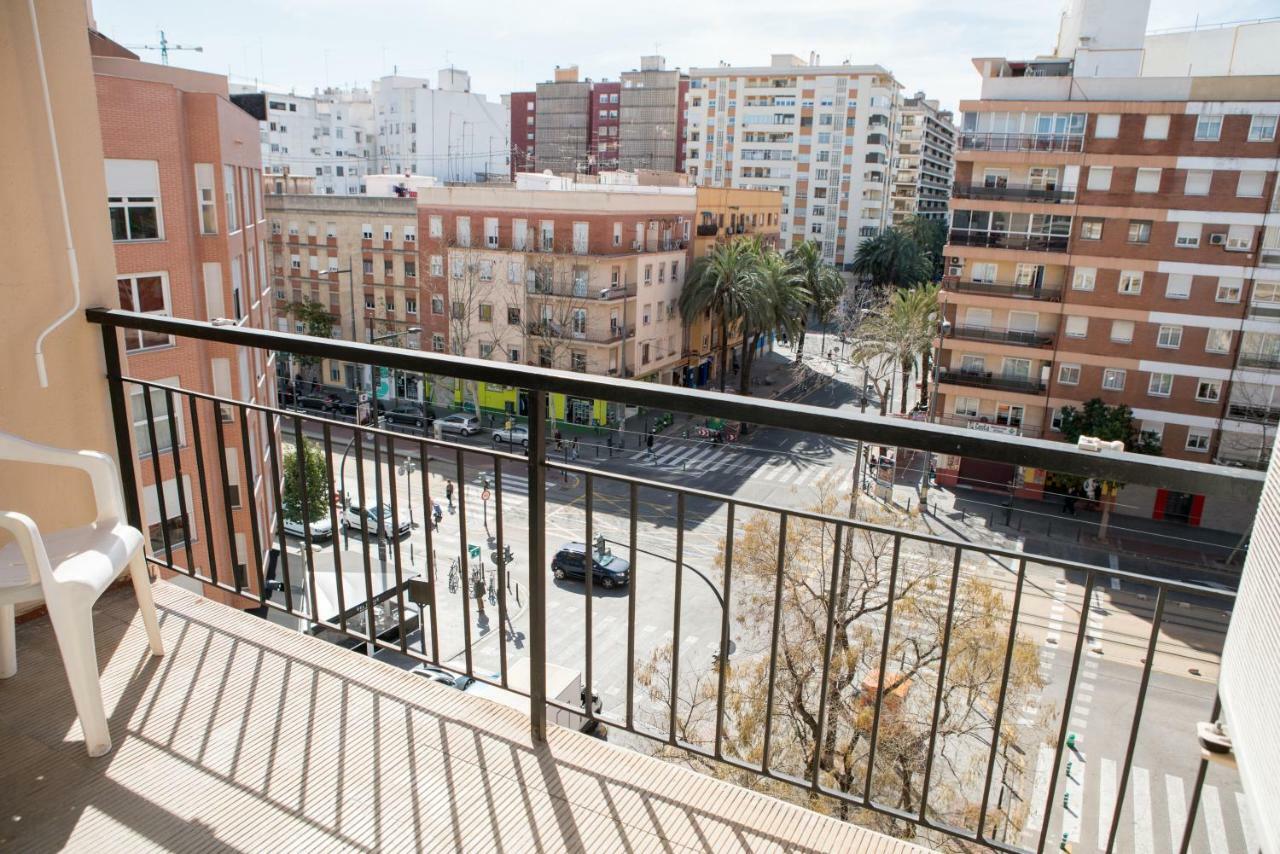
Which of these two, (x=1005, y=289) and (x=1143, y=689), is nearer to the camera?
(x=1143, y=689)

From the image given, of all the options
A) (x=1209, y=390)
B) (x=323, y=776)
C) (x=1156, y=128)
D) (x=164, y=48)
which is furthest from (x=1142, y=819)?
(x=164, y=48)

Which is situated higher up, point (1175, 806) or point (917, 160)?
point (917, 160)

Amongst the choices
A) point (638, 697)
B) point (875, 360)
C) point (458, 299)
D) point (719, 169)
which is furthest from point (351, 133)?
point (638, 697)

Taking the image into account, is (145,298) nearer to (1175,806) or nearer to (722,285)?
(1175,806)

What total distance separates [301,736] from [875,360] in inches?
1476

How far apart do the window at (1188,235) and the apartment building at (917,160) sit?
39.2 metres

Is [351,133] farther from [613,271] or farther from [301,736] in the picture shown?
[301,736]

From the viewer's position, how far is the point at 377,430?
2.26 meters

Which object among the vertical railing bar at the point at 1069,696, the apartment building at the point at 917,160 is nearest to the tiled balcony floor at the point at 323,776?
the vertical railing bar at the point at 1069,696

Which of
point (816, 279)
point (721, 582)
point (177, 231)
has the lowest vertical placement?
point (721, 582)

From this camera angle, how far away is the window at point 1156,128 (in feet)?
68.0

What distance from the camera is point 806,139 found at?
53.4 meters


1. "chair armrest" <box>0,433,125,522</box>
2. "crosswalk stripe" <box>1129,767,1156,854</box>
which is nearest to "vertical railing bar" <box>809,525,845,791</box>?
"chair armrest" <box>0,433,125,522</box>

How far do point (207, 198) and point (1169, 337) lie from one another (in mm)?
21926
